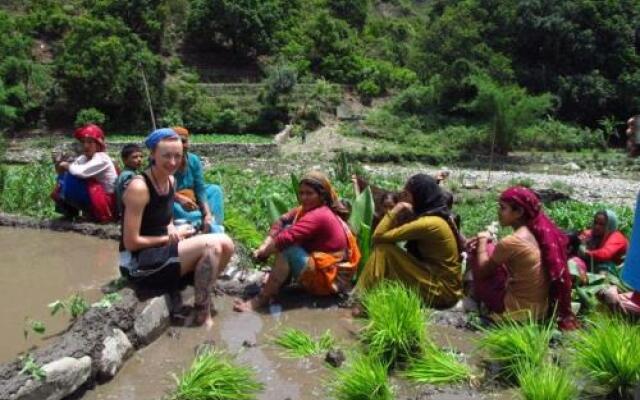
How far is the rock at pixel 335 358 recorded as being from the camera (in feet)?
13.2

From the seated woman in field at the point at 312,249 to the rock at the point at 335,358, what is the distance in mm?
944

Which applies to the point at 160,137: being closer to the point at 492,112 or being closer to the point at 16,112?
the point at 492,112

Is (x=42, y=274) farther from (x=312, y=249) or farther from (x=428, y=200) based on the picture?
(x=428, y=200)

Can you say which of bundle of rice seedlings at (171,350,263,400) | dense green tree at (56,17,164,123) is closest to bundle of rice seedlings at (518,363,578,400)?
bundle of rice seedlings at (171,350,263,400)

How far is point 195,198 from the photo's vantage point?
237 inches

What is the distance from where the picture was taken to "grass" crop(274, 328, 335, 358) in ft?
13.9

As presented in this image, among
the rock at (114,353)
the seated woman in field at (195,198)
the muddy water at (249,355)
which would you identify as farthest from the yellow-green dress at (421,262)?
the rock at (114,353)

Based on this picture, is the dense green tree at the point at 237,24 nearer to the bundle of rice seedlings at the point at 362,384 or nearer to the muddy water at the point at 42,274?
the muddy water at the point at 42,274

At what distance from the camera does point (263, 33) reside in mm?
42219

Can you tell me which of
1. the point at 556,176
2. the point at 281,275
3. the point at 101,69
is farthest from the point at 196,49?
the point at 281,275

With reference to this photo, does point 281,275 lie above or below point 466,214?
above

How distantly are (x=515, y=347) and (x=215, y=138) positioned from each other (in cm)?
2800

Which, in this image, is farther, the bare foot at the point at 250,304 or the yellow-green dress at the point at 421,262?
the bare foot at the point at 250,304

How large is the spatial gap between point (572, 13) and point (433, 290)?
32.8 m
